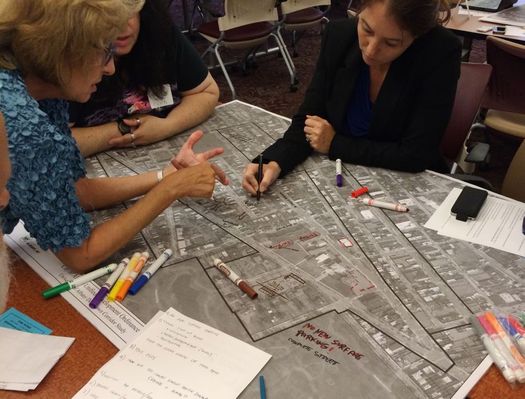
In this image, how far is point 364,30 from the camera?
4.94 ft

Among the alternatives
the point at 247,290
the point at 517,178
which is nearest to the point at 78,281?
the point at 247,290

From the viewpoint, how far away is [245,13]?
151 inches

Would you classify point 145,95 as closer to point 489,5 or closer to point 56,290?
point 56,290

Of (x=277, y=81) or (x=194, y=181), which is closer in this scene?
(x=194, y=181)

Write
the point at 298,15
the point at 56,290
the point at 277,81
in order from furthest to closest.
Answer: the point at 277,81, the point at 298,15, the point at 56,290

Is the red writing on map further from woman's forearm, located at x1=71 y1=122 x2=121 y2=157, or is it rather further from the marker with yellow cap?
woman's forearm, located at x1=71 y1=122 x2=121 y2=157

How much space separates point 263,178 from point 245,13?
8.94 feet

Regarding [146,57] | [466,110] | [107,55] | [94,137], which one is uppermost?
[107,55]

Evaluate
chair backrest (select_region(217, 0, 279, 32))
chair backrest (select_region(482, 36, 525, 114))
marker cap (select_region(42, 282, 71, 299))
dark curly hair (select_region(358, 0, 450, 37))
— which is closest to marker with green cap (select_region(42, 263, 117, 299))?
marker cap (select_region(42, 282, 71, 299))

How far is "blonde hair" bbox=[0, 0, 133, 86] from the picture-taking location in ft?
3.23

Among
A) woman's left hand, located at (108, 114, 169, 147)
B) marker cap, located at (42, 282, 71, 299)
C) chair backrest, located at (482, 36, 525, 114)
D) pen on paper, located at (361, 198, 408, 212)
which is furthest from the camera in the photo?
chair backrest, located at (482, 36, 525, 114)

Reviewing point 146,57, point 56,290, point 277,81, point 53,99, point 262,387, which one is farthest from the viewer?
point 277,81

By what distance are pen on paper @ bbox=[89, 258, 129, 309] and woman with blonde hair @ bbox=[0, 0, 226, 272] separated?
0.13ft

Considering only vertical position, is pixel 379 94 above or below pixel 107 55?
below
